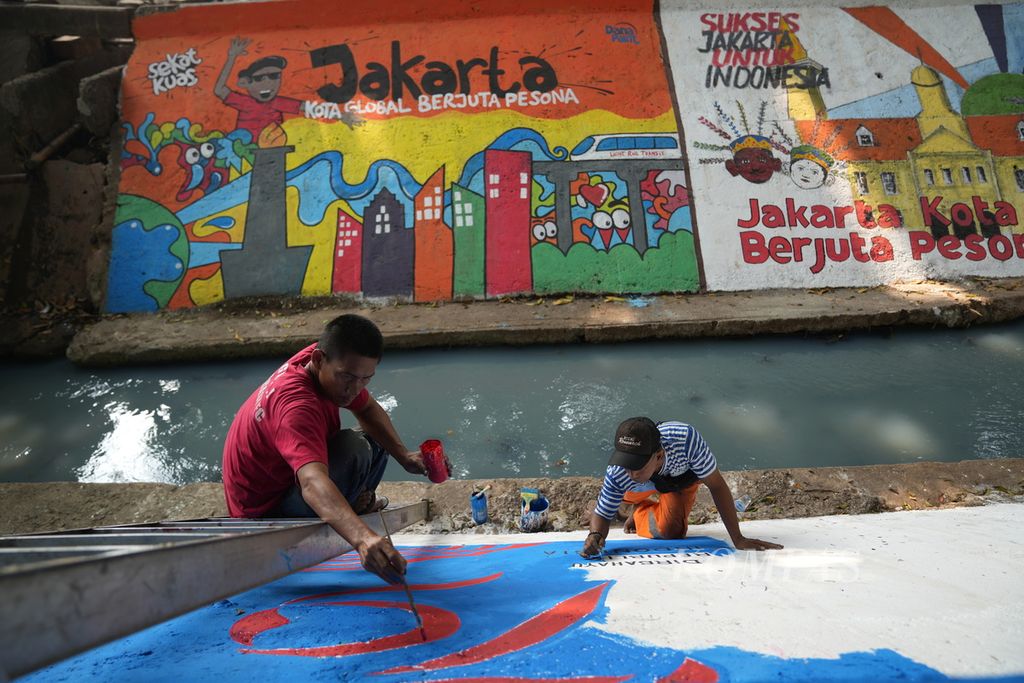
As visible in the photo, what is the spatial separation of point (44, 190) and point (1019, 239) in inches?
365

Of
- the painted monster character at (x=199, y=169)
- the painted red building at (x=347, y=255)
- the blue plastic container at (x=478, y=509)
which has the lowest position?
the blue plastic container at (x=478, y=509)

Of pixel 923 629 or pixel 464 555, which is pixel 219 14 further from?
pixel 923 629

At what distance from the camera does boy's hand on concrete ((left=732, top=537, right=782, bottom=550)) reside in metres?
2.47

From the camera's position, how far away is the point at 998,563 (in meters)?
2.00

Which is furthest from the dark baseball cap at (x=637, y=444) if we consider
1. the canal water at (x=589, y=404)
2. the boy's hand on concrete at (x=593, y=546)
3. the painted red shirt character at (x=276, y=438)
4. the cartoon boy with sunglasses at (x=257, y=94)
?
the cartoon boy with sunglasses at (x=257, y=94)

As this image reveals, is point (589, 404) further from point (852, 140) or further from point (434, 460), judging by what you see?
point (852, 140)

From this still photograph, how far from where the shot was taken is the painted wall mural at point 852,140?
19.8ft

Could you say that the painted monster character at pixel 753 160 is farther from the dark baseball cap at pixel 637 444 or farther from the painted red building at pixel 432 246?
the dark baseball cap at pixel 637 444

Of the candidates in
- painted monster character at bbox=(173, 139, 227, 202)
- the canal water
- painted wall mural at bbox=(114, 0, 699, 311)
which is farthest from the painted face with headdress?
painted monster character at bbox=(173, 139, 227, 202)

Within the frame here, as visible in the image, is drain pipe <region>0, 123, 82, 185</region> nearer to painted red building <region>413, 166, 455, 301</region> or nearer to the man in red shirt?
painted red building <region>413, 166, 455, 301</region>

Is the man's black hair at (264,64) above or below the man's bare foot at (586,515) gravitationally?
above

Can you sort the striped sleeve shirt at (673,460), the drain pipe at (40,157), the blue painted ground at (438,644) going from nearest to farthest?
1. the blue painted ground at (438,644)
2. the striped sleeve shirt at (673,460)
3. the drain pipe at (40,157)

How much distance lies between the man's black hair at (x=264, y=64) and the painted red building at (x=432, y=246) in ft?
7.14

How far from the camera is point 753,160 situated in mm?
6469
